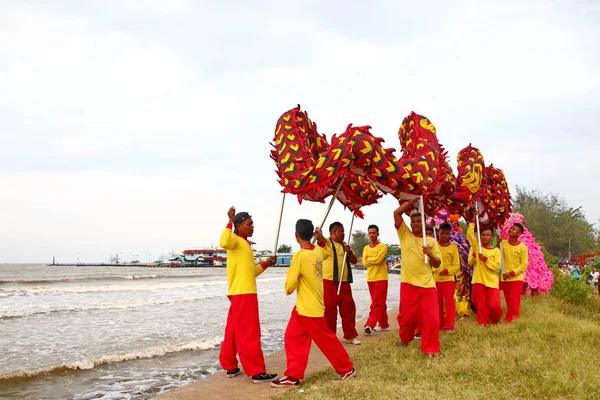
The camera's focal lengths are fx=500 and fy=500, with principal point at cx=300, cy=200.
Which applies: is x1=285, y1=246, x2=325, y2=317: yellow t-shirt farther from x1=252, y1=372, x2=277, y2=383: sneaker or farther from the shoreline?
x1=252, y1=372, x2=277, y2=383: sneaker

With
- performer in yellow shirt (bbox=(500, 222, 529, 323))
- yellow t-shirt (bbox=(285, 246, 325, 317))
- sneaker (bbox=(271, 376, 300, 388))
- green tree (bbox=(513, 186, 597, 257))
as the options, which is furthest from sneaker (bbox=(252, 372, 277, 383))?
green tree (bbox=(513, 186, 597, 257))

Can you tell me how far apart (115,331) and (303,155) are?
29.4 ft

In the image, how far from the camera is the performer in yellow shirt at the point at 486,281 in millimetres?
8305

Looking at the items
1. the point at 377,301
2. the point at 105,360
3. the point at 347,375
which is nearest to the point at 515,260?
the point at 377,301

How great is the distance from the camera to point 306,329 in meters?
5.69

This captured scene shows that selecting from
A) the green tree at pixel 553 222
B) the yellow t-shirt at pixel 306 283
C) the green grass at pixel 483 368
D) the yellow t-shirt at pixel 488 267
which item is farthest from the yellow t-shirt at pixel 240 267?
the green tree at pixel 553 222

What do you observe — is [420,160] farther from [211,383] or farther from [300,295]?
[211,383]

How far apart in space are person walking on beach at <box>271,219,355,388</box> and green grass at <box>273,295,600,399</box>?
0.20 meters

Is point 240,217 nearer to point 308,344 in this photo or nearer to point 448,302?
point 308,344

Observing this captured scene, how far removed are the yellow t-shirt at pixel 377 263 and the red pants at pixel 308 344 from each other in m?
3.82

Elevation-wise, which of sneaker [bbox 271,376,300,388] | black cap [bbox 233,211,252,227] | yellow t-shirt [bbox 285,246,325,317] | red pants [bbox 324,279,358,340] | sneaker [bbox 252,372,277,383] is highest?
black cap [bbox 233,211,252,227]

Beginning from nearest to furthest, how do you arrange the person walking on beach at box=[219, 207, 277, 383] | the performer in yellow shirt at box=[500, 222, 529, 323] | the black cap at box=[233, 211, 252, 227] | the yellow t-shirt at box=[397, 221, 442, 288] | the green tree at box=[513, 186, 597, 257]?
the person walking on beach at box=[219, 207, 277, 383] → the black cap at box=[233, 211, 252, 227] → the yellow t-shirt at box=[397, 221, 442, 288] → the performer in yellow shirt at box=[500, 222, 529, 323] → the green tree at box=[513, 186, 597, 257]

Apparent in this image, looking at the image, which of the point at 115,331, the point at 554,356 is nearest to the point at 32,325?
the point at 115,331

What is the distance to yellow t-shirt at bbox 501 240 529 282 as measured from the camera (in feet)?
28.5
